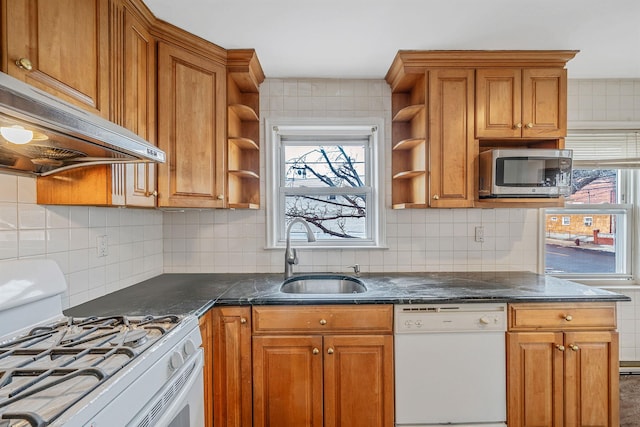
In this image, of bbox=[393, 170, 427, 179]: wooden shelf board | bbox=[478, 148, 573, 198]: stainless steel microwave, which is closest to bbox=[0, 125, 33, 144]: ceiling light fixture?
bbox=[393, 170, 427, 179]: wooden shelf board

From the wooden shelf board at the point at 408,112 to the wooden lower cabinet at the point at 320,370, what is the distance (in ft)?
4.20

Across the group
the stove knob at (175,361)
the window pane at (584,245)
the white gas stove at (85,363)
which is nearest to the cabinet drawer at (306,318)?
the white gas stove at (85,363)

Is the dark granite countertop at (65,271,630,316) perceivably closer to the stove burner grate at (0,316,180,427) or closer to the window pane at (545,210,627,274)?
the stove burner grate at (0,316,180,427)

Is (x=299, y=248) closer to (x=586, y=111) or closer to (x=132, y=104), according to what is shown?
(x=132, y=104)

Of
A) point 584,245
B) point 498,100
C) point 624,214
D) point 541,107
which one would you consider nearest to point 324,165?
point 498,100

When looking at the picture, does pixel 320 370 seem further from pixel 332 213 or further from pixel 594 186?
pixel 594 186

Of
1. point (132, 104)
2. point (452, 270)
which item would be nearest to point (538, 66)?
point (452, 270)

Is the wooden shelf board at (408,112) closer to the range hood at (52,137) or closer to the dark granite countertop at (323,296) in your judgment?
the dark granite countertop at (323,296)

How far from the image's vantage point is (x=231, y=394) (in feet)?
5.61

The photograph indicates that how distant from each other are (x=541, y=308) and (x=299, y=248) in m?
1.49

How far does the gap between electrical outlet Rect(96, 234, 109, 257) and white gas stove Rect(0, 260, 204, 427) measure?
335mm

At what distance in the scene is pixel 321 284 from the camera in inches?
92.4

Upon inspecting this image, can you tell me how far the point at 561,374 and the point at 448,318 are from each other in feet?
2.13

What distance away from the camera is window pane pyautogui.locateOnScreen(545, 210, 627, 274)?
2.60m
